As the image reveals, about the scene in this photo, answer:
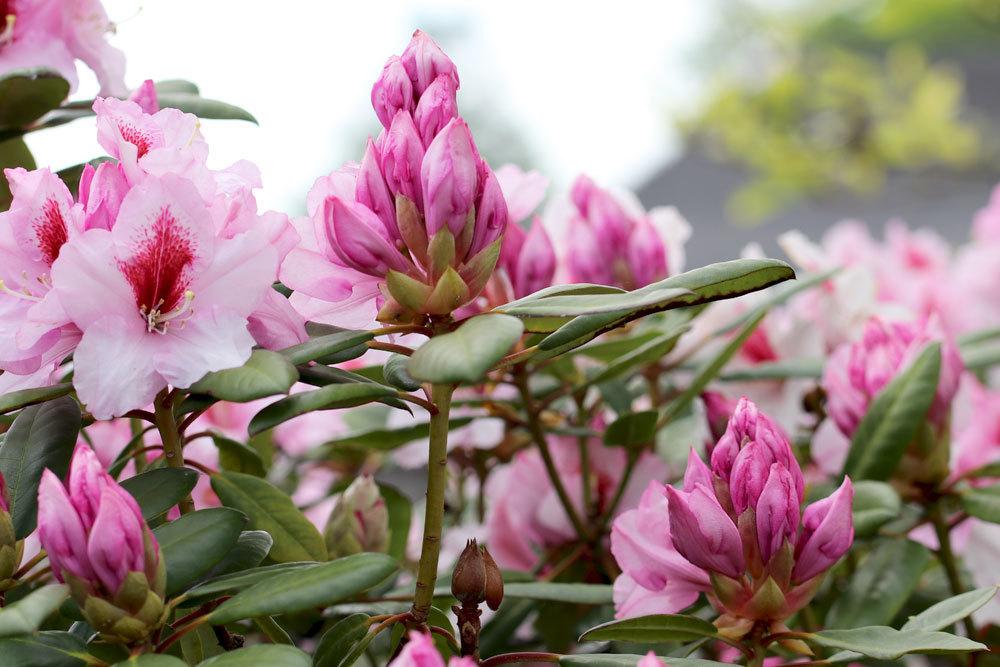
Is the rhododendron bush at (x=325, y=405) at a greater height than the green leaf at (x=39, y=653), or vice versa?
the rhododendron bush at (x=325, y=405)

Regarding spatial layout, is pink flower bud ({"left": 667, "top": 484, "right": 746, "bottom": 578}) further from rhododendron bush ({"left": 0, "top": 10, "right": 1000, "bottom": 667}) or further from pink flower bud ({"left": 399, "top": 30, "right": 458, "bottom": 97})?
pink flower bud ({"left": 399, "top": 30, "right": 458, "bottom": 97})

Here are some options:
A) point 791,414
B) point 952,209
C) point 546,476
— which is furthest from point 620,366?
point 952,209

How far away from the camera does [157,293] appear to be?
53 centimetres

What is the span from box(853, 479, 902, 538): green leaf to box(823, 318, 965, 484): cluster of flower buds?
0.08m

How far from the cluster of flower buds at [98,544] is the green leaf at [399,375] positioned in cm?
16

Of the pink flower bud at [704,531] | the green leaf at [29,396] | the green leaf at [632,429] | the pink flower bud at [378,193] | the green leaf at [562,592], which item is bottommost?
the green leaf at [562,592]

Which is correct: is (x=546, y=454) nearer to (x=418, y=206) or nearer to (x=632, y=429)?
(x=632, y=429)

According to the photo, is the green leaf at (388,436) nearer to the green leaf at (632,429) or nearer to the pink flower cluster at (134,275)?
the green leaf at (632,429)

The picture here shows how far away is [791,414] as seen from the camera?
102 centimetres

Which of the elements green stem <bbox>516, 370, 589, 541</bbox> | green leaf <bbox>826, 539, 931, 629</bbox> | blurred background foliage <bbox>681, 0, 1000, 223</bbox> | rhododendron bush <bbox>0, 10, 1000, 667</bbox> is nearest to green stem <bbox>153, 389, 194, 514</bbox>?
rhododendron bush <bbox>0, 10, 1000, 667</bbox>

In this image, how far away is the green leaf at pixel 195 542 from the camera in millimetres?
490

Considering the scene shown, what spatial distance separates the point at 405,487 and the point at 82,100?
206 centimetres

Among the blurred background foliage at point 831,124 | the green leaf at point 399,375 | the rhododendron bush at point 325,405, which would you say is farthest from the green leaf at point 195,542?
the blurred background foliage at point 831,124

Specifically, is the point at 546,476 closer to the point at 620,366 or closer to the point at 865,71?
the point at 620,366
